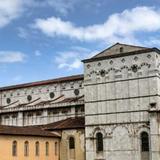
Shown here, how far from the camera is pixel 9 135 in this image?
41781 millimetres

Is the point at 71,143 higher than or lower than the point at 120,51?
lower

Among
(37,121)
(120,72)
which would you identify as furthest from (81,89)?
(120,72)

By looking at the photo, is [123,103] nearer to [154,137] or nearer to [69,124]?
[154,137]

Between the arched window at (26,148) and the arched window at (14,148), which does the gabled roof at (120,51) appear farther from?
the arched window at (14,148)

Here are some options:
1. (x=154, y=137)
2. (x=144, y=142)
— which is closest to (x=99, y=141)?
(x=144, y=142)

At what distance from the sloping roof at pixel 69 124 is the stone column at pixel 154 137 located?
9.62m

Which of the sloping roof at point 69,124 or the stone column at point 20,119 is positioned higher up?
the stone column at point 20,119

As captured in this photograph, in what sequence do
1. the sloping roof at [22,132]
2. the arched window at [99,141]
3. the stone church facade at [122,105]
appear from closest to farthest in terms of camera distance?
the sloping roof at [22,132]
the stone church facade at [122,105]
the arched window at [99,141]

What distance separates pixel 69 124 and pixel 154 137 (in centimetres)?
1228

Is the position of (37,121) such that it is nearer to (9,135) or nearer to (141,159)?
(9,135)

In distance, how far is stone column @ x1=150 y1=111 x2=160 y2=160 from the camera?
135 ft

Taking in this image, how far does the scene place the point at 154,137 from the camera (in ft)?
136

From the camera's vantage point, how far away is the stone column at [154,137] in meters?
41.2

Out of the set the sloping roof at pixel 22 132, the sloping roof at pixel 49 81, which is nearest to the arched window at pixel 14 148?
the sloping roof at pixel 22 132
